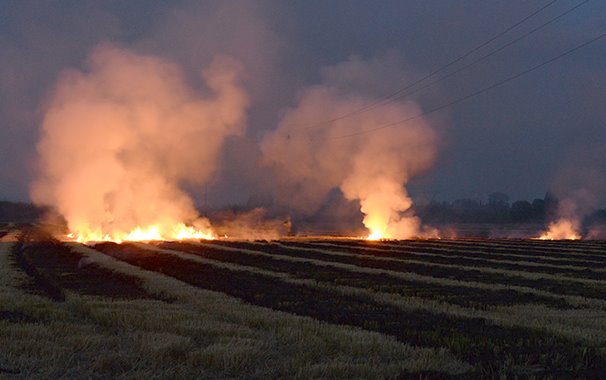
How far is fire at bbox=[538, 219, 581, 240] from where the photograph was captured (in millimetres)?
95875

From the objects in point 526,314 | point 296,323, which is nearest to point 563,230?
point 526,314

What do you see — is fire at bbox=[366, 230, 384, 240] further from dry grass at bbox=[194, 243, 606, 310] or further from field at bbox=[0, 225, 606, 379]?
field at bbox=[0, 225, 606, 379]

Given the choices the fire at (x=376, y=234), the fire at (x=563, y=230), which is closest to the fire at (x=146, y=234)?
the fire at (x=376, y=234)

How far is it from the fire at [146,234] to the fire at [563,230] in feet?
168

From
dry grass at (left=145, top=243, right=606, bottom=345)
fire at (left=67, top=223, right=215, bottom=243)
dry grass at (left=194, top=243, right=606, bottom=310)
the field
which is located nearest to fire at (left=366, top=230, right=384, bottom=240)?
fire at (left=67, top=223, right=215, bottom=243)

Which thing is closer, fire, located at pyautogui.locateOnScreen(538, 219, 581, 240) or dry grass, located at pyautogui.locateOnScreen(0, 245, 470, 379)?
dry grass, located at pyautogui.locateOnScreen(0, 245, 470, 379)

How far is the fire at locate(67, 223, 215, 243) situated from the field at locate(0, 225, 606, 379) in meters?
37.1

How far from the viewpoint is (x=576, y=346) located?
45.6ft

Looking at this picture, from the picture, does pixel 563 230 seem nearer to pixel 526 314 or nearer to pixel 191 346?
pixel 526 314

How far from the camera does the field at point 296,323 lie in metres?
11.3

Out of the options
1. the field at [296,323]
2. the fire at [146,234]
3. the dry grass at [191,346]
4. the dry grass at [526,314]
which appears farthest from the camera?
the fire at [146,234]

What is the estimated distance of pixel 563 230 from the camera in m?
96.7

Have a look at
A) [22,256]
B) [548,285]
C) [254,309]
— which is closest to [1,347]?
[254,309]

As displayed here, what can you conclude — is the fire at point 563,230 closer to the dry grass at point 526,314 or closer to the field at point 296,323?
the field at point 296,323
